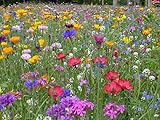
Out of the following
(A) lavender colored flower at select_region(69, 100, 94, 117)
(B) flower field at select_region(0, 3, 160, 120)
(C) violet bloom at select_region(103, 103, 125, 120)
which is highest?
(A) lavender colored flower at select_region(69, 100, 94, 117)

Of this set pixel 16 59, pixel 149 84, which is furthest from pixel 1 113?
pixel 16 59

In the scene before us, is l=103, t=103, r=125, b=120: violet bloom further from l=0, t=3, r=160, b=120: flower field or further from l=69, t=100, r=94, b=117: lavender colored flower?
l=69, t=100, r=94, b=117: lavender colored flower

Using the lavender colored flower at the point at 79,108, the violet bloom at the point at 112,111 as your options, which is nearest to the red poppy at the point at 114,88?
the violet bloom at the point at 112,111

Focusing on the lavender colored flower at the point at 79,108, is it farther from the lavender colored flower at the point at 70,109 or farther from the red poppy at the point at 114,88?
the red poppy at the point at 114,88

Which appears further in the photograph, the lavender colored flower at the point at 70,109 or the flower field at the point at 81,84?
the flower field at the point at 81,84

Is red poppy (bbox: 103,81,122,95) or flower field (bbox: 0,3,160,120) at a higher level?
red poppy (bbox: 103,81,122,95)

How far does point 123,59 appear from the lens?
3.85 metres

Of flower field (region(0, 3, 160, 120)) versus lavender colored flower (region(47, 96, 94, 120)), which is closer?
lavender colored flower (region(47, 96, 94, 120))

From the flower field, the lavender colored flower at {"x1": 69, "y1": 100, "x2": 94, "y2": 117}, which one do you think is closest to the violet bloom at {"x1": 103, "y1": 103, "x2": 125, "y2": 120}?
the flower field

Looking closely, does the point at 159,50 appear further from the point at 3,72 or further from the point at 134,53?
the point at 3,72

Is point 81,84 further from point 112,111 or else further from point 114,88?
point 112,111

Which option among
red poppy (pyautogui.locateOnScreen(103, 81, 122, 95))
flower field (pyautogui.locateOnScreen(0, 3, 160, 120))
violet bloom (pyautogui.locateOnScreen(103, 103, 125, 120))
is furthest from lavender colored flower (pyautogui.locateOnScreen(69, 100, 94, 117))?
red poppy (pyautogui.locateOnScreen(103, 81, 122, 95))

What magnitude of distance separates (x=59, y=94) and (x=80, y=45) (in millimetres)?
2755

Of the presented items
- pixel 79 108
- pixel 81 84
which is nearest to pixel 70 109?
pixel 79 108
